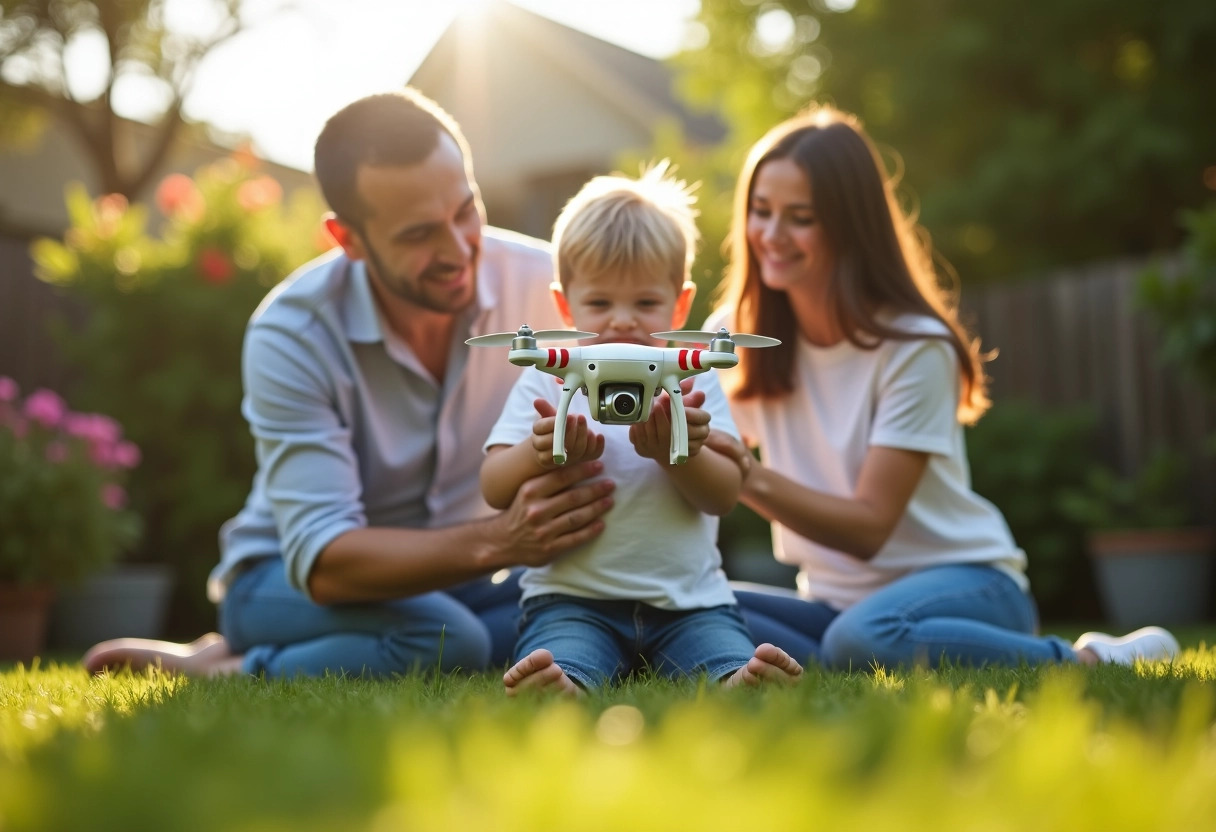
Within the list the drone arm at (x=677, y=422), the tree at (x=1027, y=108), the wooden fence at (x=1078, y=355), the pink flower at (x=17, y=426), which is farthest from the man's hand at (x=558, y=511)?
the tree at (x=1027, y=108)

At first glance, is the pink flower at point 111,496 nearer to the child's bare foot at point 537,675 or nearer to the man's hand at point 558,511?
the man's hand at point 558,511

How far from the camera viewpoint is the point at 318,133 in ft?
11.7

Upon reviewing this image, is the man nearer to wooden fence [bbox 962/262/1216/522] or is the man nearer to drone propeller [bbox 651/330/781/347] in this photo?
drone propeller [bbox 651/330/781/347]

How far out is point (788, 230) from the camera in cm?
339

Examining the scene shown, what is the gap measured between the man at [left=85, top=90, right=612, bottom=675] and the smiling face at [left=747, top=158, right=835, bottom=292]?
0.68 metres

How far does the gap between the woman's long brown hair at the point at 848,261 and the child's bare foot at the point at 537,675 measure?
1.62m

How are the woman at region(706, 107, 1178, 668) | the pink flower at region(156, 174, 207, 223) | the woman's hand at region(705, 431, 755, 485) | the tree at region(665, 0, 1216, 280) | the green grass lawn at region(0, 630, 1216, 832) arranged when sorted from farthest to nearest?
the tree at region(665, 0, 1216, 280), the pink flower at region(156, 174, 207, 223), the woman at region(706, 107, 1178, 668), the woman's hand at region(705, 431, 755, 485), the green grass lawn at region(0, 630, 1216, 832)

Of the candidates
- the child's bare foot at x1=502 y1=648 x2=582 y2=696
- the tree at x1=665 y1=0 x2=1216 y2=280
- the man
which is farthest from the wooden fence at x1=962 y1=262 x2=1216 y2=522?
the child's bare foot at x1=502 y1=648 x2=582 y2=696

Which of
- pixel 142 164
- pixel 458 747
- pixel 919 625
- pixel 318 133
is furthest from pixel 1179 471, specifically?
pixel 142 164

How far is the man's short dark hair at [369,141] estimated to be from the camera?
3.33 m

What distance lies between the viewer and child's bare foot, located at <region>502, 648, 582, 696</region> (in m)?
2.17

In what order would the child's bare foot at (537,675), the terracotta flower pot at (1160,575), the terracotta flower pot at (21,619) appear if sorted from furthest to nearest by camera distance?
1. the terracotta flower pot at (1160,575)
2. the terracotta flower pot at (21,619)
3. the child's bare foot at (537,675)

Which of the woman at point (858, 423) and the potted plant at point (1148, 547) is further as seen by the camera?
the potted plant at point (1148, 547)

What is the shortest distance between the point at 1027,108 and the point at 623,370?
1003 centimetres
